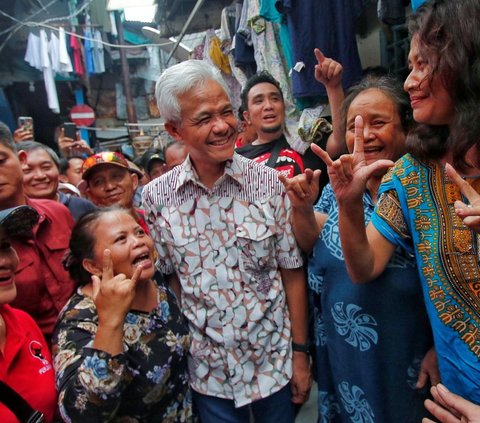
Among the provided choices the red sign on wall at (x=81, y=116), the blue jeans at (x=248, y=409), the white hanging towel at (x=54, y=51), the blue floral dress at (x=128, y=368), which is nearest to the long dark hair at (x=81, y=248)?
the blue floral dress at (x=128, y=368)

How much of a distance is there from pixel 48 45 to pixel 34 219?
9.01m

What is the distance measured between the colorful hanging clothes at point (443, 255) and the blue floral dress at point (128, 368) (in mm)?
1000

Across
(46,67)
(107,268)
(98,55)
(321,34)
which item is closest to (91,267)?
(107,268)

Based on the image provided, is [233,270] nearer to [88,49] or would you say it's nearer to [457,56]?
[457,56]

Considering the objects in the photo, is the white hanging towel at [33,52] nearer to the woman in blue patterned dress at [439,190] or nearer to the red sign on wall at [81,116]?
the red sign on wall at [81,116]

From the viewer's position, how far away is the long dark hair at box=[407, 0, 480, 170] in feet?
3.68

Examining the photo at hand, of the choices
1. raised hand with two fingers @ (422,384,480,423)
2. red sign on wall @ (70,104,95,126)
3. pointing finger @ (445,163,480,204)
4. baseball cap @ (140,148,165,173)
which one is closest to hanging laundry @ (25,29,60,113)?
red sign on wall @ (70,104,95,126)

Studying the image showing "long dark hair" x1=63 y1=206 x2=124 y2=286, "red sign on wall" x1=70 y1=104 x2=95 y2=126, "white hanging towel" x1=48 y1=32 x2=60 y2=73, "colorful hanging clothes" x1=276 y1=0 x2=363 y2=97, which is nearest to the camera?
"long dark hair" x1=63 y1=206 x2=124 y2=286

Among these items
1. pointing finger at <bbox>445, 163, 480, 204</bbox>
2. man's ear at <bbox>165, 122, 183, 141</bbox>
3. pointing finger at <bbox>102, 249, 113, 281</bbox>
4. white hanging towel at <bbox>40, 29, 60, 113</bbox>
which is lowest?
pointing finger at <bbox>102, 249, 113, 281</bbox>

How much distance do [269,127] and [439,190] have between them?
174 cm

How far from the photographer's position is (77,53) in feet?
32.0

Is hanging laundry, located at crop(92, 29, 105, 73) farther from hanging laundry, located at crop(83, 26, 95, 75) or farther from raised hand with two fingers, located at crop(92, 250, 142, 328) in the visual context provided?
raised hand with two fingers, located at crop(92, 250, 142, 328)

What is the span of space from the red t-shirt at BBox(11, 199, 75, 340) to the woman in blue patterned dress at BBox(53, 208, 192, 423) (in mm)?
180

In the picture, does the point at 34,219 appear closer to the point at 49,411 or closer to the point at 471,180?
the point at 49,411
